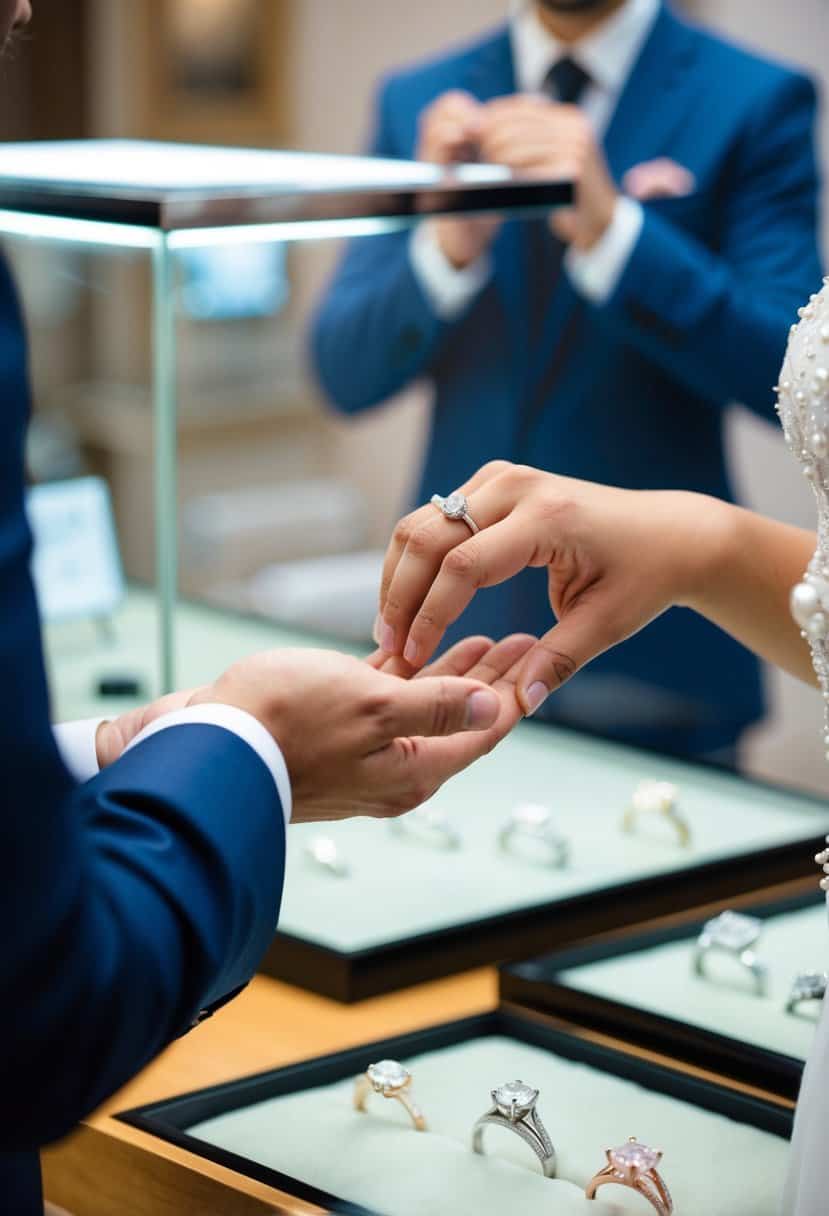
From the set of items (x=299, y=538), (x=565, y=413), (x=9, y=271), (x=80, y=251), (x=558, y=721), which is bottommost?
(x=299, y=538)

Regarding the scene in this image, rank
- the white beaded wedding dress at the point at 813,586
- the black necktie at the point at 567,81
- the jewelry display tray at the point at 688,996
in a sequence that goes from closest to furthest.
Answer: the white beaded wedding dress at the point at 813,586 < the jewelry display tray at the point at 688,996 < the black necktie at the point at 567,81

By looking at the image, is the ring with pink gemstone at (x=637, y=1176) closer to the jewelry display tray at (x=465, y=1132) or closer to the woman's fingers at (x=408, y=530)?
the jewelry display tray at (x=465, y=1132)

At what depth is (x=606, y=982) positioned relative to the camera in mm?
1382

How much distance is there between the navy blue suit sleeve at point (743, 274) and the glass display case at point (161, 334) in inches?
8.8

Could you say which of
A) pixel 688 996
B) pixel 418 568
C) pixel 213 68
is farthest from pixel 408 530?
pixel 213 68

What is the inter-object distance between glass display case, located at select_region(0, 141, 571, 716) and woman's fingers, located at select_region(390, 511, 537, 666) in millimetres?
398

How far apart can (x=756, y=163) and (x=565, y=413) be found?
37cm

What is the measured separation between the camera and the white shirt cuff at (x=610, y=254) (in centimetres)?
191

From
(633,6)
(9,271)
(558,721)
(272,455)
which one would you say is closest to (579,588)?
(9,271)

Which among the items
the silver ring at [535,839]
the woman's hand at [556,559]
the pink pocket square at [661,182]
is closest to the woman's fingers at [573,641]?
the woman's hand at [556,559]

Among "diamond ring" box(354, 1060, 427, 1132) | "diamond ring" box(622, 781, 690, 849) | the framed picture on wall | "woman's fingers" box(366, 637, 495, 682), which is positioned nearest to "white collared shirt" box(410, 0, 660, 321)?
"diamond ring" box(622, 781, 690, 849)

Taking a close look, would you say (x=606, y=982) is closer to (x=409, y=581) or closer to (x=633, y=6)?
(x=409, y=581)

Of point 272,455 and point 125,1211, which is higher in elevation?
point 125,1211

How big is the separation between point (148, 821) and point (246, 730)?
0.07 meters
